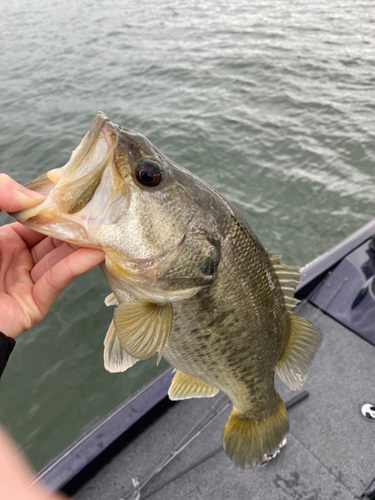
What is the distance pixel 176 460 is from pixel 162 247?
1941 millimetres

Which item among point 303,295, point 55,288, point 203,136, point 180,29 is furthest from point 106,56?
point 55,288

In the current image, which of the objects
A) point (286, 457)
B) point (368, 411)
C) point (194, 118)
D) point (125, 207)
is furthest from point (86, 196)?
Answer: point (194, 118)

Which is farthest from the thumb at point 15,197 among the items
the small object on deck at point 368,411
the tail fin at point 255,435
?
the small object on deck at point 368,411

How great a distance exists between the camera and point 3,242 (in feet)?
6.41

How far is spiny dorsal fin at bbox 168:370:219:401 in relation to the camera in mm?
2248

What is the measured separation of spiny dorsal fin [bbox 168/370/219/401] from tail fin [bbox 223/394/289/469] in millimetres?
245

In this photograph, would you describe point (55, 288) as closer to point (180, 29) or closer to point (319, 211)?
point (319, 211)

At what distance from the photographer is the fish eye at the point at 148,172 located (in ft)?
5.26

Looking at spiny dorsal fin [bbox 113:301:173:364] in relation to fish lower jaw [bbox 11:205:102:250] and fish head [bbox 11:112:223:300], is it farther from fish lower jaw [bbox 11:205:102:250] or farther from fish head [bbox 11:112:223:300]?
fish lower jaw [bbox 11:205:102:250]

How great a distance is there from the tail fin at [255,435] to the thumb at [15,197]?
167 centimetres

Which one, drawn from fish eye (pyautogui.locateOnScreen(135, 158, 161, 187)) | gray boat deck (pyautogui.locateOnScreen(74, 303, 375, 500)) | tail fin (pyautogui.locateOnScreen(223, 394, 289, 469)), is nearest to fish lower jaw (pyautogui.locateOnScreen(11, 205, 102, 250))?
fish eye (pyautogui.locateOnScreen(135, 158, 161, 187))

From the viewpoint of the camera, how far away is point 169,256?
5.39 feet

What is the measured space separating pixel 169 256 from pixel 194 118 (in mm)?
7244

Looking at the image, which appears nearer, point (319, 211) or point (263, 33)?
point (319, 211)
